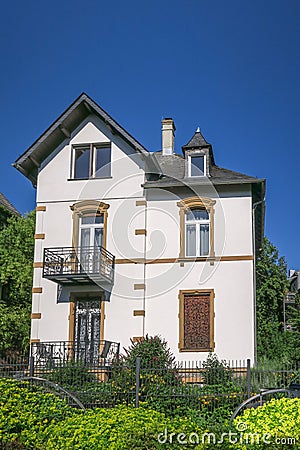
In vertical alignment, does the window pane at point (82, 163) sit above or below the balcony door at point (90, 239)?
above

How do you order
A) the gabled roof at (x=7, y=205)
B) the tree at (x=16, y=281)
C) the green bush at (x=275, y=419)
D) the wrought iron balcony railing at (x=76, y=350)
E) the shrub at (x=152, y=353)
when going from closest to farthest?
the green bush at (x=275, y=419), the shrub at (x=152, y=353), the wrought iron balcony railing at (x=76, y=350), the tree at (x=16, y=281), the gabled roof at (x=7, y=205)

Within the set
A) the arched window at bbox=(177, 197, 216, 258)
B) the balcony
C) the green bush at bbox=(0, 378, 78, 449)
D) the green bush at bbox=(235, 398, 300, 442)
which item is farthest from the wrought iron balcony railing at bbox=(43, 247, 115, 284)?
the green bush at bbox=(235, 398, 300, 442)

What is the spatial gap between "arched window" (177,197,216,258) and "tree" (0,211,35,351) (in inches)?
270

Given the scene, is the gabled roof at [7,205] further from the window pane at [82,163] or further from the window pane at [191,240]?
the window pane at [191,240]

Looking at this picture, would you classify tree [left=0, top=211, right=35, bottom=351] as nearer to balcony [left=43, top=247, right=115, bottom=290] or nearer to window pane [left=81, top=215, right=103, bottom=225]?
balcony [left=43, top=247, right=115, bottom=290]

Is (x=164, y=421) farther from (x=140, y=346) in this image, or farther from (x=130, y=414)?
(x=140, y=346)

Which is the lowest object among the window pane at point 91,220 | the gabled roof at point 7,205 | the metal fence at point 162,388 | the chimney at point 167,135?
the metal fence at point 162,388

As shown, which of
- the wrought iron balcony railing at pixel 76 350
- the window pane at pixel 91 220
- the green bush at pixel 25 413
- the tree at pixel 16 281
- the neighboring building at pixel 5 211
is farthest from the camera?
the neighboring building at pixel 5 211

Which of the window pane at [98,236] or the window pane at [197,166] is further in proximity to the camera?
the window pane at [197,166]

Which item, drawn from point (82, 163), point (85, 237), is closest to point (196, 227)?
point (85, 237)

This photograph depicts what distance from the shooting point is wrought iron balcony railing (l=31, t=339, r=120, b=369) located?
20.6 m

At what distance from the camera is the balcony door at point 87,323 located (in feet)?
71.2

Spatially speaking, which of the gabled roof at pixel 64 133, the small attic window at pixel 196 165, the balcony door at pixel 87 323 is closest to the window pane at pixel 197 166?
the small attic window at pixel 196 165

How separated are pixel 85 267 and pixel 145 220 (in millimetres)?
2449
